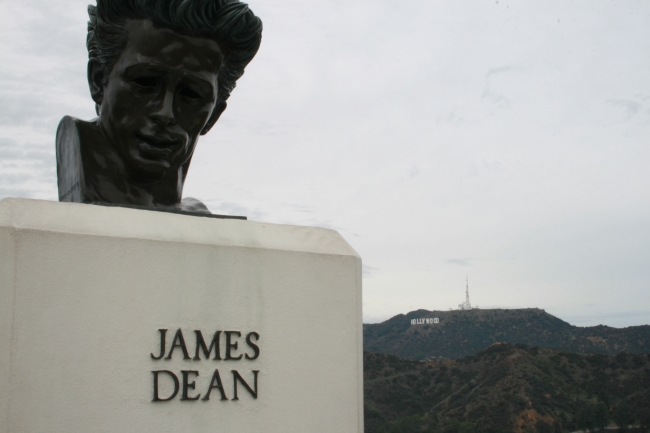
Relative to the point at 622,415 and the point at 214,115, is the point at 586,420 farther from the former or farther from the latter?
the point at 214,115

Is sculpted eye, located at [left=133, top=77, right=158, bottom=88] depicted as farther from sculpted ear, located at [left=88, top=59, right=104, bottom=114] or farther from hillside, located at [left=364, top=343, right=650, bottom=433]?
hillside, located at [left=364, top=343, right=650, bottom=433]

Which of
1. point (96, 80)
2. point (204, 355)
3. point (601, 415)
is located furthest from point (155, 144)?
point (601, 415)

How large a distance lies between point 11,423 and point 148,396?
58 centimetres

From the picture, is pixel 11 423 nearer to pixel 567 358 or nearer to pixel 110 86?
pixel 110 86

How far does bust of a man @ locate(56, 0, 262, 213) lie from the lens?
3.87 metres

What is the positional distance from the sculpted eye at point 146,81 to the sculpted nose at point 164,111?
0.09m

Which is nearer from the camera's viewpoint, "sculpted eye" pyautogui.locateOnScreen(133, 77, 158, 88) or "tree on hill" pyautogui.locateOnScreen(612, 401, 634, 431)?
"sculpted eye" pyautogui.locateOnScreen(133, 77, 158, 88)

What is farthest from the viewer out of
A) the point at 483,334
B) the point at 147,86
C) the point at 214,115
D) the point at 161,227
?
the point at 483,334

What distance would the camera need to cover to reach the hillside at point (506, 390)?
30.8 m

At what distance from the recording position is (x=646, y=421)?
32.5 meters

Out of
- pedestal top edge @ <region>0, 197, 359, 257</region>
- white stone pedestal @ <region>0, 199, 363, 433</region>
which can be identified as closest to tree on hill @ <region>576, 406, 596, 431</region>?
→ white stone pedestal @ <region>0, 199, 363, 433</region>

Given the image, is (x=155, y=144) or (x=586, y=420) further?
(x=586, y=420)

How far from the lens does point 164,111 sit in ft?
13.0

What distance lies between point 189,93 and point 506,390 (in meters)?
31.0
